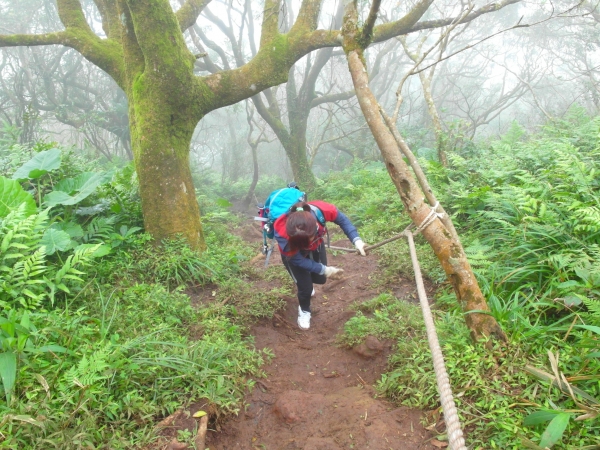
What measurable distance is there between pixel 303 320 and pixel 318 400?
4.98 ft

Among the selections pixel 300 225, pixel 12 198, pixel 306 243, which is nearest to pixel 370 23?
pixel 300 225

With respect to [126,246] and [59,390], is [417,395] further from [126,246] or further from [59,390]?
[126,246]

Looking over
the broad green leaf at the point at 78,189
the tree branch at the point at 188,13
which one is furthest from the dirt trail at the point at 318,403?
the tree branch at the point at 188,13

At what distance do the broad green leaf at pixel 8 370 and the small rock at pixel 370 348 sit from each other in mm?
2573

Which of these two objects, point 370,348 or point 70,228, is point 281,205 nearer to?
point 370,348

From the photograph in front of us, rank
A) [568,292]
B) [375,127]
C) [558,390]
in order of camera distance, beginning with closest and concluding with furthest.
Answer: [558,390], [568,292], [375,127]

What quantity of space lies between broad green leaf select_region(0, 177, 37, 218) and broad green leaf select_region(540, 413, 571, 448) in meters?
4.54

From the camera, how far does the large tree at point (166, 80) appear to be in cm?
472

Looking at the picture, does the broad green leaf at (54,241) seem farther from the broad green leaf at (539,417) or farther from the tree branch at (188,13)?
the tree branch at (188,13)

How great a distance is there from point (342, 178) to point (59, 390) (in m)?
10.2

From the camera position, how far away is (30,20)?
1472cm

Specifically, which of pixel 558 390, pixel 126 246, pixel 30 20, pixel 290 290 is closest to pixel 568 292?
pixel 558 390

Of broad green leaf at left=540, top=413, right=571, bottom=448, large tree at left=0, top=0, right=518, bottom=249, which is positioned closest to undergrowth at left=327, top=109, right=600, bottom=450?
broad green leaf at left=540, top=413, right=571, bottom=448

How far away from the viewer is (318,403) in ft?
8.97
